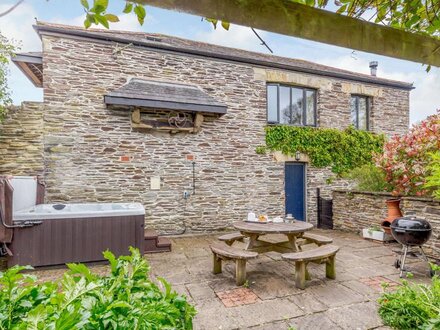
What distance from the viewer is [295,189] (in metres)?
9.09

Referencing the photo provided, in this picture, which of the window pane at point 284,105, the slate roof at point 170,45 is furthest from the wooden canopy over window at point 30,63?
the window pane at point 284,105

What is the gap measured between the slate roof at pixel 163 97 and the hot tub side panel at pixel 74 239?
2.90 m

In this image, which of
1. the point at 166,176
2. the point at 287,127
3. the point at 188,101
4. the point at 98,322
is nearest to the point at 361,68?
the point at 287,127

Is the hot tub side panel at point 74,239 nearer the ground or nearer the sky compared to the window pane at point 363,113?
nearer the ground

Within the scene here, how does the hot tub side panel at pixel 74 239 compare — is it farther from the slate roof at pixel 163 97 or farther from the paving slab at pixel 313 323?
the paving slab at pixel 313 323

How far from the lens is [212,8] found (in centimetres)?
116

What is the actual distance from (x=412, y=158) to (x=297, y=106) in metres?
3.89

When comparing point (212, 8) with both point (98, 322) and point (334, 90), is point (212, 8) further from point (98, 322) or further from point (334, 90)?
point (334, 90)

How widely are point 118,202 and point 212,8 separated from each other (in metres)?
6.59

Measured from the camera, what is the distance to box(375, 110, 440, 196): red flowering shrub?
6008 mm

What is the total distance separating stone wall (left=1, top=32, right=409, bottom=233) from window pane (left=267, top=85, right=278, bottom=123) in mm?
305

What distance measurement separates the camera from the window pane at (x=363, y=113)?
33.4 ft

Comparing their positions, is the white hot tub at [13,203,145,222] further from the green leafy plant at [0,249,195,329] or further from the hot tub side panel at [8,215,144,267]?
the green leafy plant at [0,249,195,329]

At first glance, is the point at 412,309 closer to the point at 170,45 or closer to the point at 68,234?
the point at 68,234
